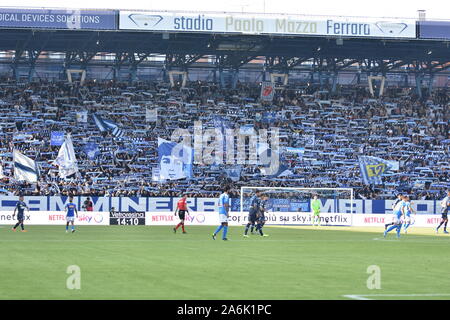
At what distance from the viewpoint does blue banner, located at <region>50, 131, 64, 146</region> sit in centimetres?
6469

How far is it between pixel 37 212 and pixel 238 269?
114ft

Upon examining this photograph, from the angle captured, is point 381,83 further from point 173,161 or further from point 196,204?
point 196,204

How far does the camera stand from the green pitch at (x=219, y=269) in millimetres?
17016

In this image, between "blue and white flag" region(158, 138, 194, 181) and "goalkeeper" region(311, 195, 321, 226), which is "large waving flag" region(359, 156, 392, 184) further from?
"blue and white flag" region(158, 138, 194, 181)

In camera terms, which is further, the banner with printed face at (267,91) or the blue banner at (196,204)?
the banner with printed face at (267,91)

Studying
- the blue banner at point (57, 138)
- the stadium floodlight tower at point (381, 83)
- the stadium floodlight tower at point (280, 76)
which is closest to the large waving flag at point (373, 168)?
the stadium floodlight tower at point (381, 83)

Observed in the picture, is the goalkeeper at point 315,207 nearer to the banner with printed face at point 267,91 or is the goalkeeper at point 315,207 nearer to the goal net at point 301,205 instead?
the goal net at point 301,205

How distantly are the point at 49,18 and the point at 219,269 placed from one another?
141 ft

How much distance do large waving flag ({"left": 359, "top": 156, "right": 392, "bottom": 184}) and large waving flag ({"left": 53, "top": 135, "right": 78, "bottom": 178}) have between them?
71.3 ft

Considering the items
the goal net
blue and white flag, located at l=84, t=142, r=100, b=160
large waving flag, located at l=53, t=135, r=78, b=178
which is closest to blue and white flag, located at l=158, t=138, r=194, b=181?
blue and white flag, located at l=84, t=142, r=100, b=160

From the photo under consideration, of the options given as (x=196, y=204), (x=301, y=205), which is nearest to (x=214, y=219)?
(x=196, y=204)

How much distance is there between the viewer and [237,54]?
74500mm

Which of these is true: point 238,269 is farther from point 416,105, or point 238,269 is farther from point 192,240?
point 416,105

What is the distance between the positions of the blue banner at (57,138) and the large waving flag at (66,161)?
1369 mm
